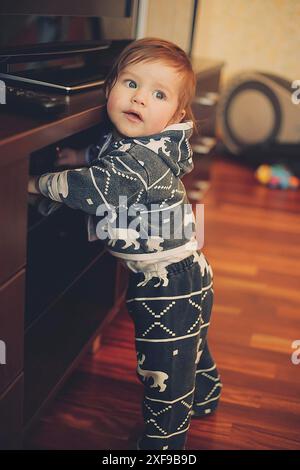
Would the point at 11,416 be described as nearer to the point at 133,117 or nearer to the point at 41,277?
the point at 41,277

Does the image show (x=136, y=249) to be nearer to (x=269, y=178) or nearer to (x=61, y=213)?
(x=61, y=213)

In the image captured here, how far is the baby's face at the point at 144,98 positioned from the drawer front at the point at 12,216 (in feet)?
0.91

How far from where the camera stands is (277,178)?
3104mm

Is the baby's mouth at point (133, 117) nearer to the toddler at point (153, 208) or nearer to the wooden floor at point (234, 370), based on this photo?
the toddler at point (153, 208)

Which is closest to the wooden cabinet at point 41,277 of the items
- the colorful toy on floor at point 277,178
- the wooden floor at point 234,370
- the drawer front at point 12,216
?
the drawer front at point 12,216

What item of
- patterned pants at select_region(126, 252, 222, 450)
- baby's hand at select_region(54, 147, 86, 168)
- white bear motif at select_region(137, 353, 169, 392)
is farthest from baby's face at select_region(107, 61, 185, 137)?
white bear motif at select_region(137, 353, 169, 392)

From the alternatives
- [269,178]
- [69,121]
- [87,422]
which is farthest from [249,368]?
[269,178]

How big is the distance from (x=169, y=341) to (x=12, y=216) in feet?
1.36

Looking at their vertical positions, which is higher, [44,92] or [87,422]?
[44,92]

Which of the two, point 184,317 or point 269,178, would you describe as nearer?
point 184,317

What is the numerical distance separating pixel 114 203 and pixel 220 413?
24.7 inches

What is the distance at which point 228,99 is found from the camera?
3.44 metres

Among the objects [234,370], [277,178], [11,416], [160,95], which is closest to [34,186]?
[160,95]

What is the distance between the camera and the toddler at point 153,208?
3.41ft
